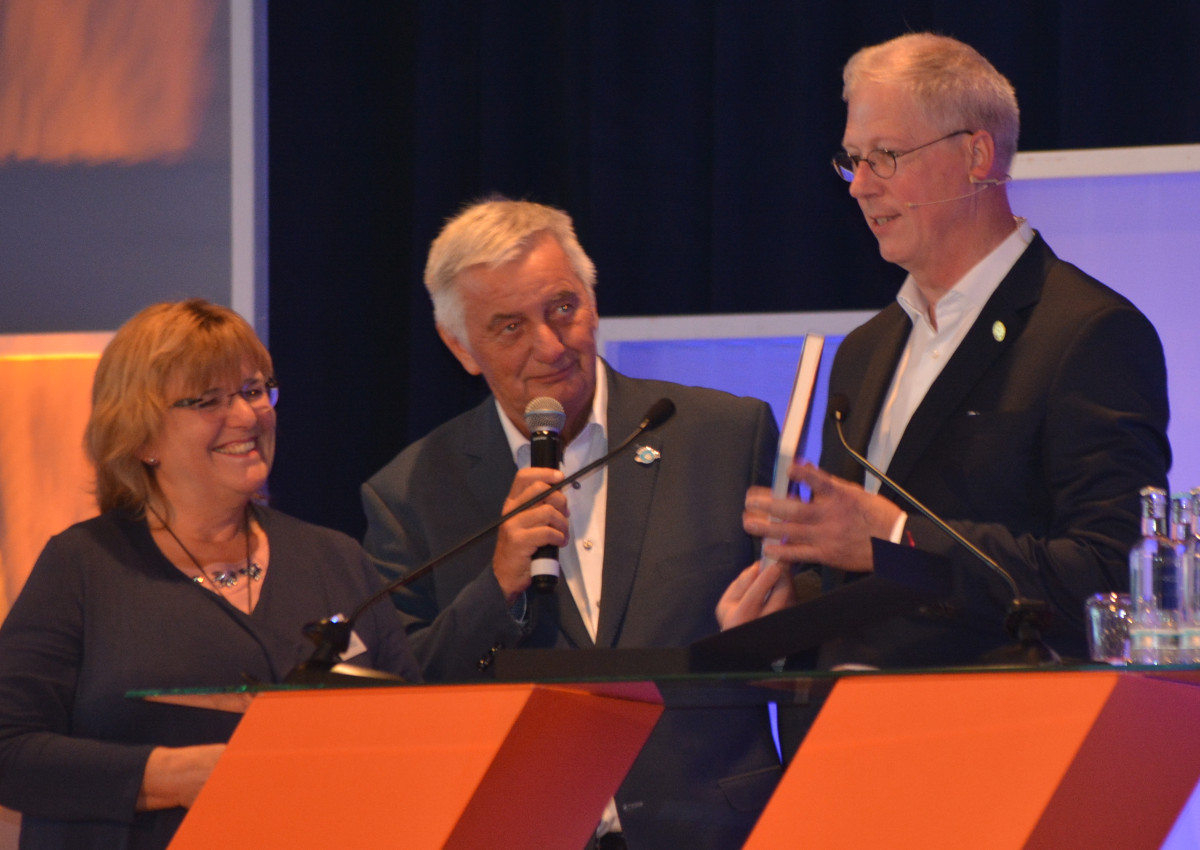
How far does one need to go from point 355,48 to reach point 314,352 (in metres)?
0.96

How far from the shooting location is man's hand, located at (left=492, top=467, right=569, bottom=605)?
2166 millimetres

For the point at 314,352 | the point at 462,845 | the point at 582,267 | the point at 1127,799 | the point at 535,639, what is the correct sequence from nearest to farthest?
1. the point at 1127,799
2. the point at 462,845
3. the point at 535,639
4. the point at 582,267
5. the point at 314,352

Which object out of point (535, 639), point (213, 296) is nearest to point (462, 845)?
point (535, 639)

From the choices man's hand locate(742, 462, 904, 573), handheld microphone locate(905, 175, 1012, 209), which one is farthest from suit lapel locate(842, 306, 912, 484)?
man's hand locate(742, 462, 904, 573)

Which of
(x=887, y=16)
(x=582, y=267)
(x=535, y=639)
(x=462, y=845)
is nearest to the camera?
(x=462, y=845)

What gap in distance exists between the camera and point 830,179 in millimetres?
3945

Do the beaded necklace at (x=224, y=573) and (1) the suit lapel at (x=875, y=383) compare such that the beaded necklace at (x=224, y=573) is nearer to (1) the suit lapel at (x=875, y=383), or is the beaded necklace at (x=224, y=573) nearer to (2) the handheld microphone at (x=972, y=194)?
(1) the suit lapel at (x=875, y=383)

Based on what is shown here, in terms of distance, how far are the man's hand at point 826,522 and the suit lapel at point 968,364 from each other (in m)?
0.42

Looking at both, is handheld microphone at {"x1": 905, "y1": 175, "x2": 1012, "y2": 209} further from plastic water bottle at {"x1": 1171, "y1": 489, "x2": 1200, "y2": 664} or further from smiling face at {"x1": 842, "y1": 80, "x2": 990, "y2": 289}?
plastic water bottle at {"x1": 1171, "y1": 489, "x2": 1200, "y2": 664}

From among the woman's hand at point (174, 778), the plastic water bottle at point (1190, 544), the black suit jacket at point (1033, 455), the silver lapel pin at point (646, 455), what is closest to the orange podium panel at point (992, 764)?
the plastic water bottle at point (1190, 544)

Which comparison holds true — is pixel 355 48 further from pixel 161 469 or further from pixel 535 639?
pixel 535 639

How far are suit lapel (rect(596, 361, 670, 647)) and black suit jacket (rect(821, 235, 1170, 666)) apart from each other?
38 cm

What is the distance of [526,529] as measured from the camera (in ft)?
7.30

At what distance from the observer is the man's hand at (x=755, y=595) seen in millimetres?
2164
